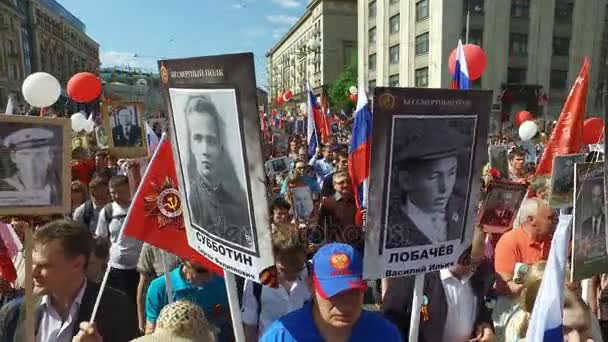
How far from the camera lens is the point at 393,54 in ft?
141

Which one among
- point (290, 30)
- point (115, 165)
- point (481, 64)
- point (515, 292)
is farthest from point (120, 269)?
point (290, 30)

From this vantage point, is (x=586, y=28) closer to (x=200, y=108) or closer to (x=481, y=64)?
(x=481, y=64)

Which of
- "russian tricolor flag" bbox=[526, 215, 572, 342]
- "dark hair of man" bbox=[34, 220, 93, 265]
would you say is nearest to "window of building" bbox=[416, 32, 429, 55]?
"russian tricolor flag" bbox=[526, 215, 572, 342]

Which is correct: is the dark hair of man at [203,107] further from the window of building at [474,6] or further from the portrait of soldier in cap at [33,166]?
the window of building at [474,6]

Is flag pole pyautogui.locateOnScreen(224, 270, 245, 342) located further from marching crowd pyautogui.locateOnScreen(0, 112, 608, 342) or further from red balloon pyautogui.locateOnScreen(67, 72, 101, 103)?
red balloon pyautogui.locateOnScreen(67, 72, 101, 103)

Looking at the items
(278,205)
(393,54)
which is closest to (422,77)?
(393,54)

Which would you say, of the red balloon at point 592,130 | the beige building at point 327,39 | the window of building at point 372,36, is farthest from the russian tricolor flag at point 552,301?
the beige building at point 327,39

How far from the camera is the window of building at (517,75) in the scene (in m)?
35.7

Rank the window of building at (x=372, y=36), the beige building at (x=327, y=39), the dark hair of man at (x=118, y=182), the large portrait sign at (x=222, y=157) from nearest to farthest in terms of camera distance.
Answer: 1. the large portrait sign at (x=222, y=157)
2. the dark hair of man at (x=118, y=182)
3. the window of building at (x=372, y=36)
4. the beige building at (x=327, y=39)

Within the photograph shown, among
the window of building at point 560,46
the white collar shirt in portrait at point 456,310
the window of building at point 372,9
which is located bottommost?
the white collar shirt in portrait at point 456,310

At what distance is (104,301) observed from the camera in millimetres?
2271

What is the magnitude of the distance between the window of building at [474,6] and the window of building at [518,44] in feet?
10.6

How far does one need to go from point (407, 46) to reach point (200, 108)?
39.9 m

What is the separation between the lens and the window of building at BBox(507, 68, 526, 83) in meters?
35.7
